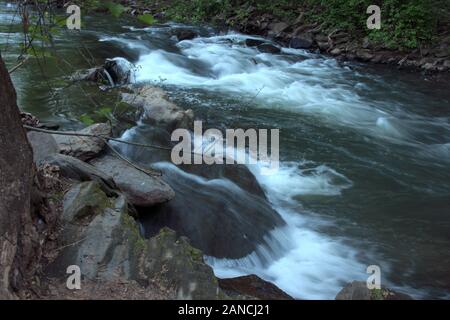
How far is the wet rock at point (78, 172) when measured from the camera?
14.5 ft

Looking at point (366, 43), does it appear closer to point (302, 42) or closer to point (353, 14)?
point (353, 14)

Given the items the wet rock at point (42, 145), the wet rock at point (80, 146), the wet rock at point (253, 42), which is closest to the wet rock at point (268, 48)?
the wet rock at point (253, 42)

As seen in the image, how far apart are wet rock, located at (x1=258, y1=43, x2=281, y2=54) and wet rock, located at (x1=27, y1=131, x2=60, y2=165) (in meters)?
11.5

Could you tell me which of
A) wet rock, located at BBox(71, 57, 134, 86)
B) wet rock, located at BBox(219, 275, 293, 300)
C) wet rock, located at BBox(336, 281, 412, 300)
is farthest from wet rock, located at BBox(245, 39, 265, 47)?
wet rock, located at BBox(336, 281, 412, 300)

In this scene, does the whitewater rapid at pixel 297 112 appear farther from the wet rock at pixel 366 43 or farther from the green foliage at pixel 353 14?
the green foliage at pixel 353 14

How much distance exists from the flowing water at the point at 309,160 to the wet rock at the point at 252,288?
0.42m

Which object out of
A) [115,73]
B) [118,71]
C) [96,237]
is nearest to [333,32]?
[118,71]

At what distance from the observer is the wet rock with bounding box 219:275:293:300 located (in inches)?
164

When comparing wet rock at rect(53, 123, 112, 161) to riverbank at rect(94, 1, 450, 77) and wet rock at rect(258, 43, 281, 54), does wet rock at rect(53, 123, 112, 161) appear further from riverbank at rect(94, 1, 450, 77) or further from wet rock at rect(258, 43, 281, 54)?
wet rock at rect(258, 43, 281, 54)

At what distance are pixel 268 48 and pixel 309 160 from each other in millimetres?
8572

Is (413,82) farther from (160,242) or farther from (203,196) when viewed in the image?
(160,242)
